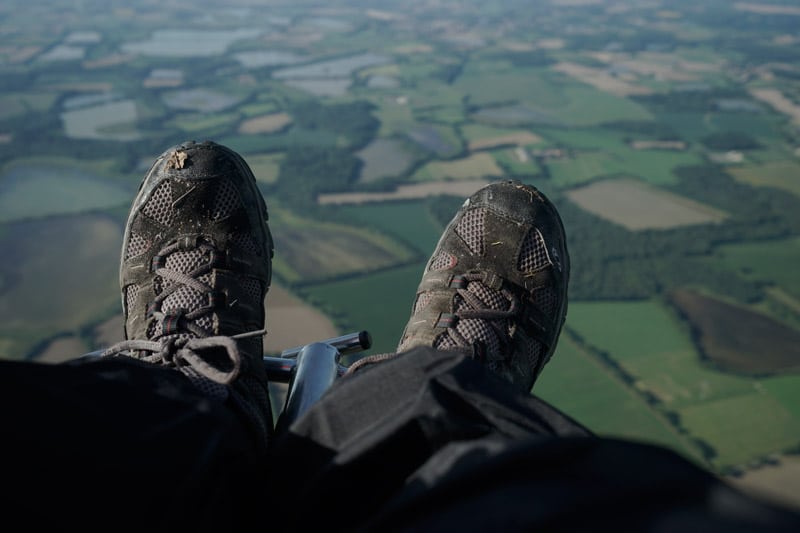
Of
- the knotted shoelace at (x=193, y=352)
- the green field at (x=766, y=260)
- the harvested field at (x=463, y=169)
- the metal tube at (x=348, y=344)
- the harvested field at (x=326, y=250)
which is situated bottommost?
the green field at (x=766, y=260)

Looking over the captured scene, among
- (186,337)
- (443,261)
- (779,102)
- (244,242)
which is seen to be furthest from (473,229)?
(779,102)

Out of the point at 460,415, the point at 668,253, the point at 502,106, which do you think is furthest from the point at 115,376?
the point at 502,106

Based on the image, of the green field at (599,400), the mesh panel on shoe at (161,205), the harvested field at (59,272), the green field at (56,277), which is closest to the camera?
the mesh panel on shoe at (161,205)

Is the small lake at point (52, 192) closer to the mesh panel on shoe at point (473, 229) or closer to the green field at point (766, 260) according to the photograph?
the green field at point (766, 260)

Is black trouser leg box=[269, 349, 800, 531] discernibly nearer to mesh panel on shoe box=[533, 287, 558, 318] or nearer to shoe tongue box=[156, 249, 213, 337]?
shoe tongue box=[156, 249, 213, 337]

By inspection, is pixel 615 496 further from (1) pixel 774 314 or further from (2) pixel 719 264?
(2) pixel 719 264

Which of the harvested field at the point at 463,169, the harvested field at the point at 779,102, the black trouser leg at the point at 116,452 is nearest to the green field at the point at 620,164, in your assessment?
the harvested field at the point at 463,169
